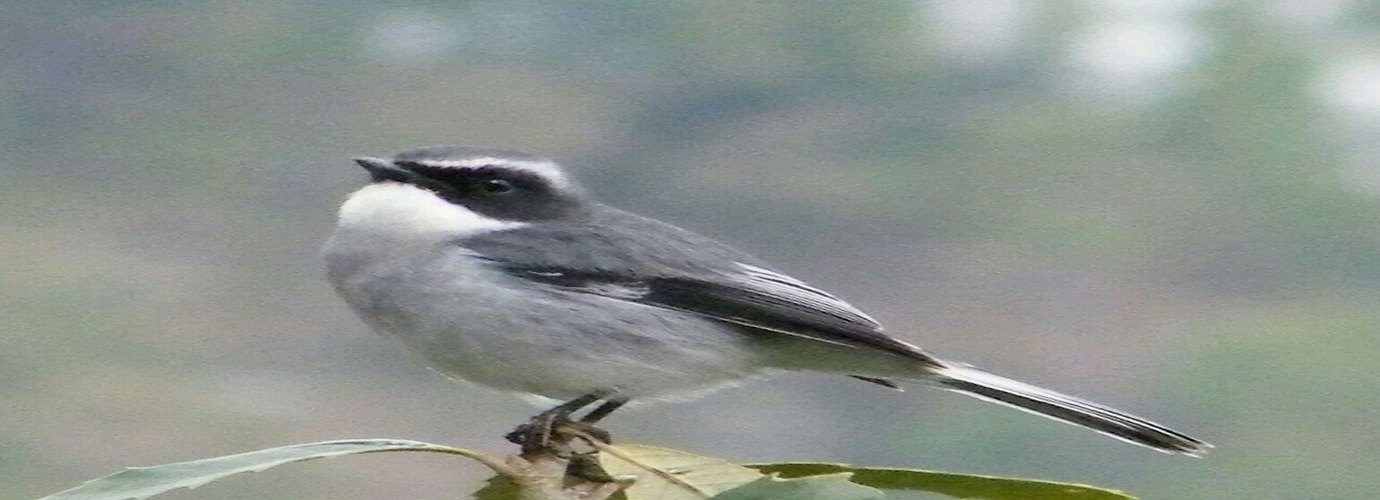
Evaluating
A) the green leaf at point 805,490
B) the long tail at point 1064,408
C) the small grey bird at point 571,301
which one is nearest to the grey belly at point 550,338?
the small grey bird at point 571,301

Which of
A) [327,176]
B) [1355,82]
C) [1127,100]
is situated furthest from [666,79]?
[1355,82]

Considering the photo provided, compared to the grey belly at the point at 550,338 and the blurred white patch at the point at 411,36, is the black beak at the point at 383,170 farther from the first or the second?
the blurred white patch at the point at 411,36

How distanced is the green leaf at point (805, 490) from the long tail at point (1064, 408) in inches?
10.1

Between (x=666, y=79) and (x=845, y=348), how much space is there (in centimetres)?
168

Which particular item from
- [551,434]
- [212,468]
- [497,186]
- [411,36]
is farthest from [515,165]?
[411,36]

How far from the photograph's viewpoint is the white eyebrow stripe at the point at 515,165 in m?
0.83

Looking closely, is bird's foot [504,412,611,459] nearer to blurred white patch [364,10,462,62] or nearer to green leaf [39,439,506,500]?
green leaf [39,439,506,500]

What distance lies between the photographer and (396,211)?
0.84 m

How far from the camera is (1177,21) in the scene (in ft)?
8.14

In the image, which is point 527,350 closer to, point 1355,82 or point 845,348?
point 845,348

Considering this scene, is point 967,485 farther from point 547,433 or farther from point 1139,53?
point 1139,53

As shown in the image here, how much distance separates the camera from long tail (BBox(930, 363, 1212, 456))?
767 millimetres

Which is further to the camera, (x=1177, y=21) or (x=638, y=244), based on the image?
(x=1177, y=21)

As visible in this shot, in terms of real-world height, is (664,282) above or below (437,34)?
below
